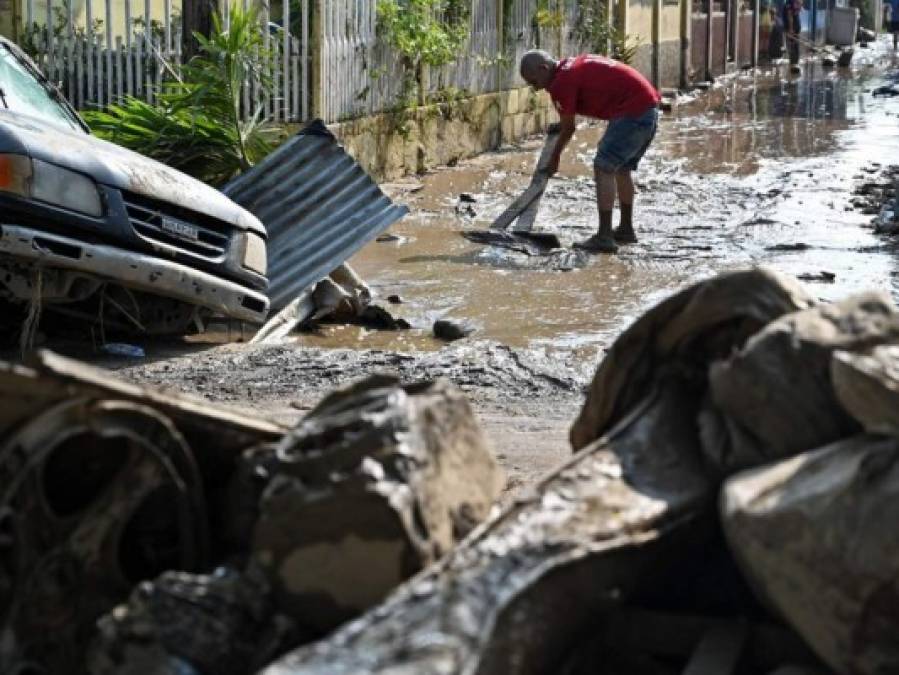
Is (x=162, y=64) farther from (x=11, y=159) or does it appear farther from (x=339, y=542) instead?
(x=339, y=542)

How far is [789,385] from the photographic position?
3.69 meters

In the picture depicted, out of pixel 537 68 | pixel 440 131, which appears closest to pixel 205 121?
pixel 537 68

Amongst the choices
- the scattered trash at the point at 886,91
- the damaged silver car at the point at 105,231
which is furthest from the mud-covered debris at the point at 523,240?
the scattered trash at the point at 886,91

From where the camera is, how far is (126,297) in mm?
8562

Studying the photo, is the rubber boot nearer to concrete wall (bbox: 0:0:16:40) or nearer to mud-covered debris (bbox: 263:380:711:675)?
concrete wall (bbox: 0:0:16:40)

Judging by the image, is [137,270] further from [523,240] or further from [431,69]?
[431,69]

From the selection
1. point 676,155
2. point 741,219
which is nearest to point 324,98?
point 741,219

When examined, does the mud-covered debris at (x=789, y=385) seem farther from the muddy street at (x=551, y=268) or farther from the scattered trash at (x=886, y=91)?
the scattered trash at (x=886, y=91)

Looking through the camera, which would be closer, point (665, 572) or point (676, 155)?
point (665, 572)

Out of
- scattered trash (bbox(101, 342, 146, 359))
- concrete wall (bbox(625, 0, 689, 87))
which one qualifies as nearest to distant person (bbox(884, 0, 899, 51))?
concrete wall (bbox(625, 0, 689, 87))

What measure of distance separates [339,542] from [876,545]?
103cm

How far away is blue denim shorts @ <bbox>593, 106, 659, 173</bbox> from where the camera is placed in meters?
13.1

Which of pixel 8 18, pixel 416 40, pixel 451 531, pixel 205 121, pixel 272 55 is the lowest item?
pixel 451 531

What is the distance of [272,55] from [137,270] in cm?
594
